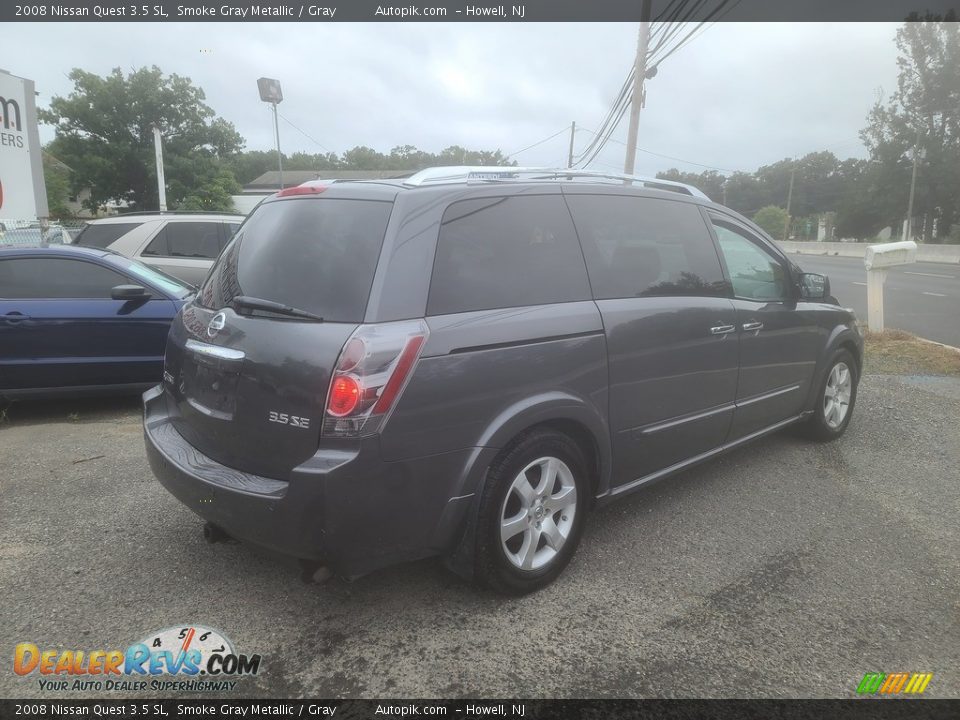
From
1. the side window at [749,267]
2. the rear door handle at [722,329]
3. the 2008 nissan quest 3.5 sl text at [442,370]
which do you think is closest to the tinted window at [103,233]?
the 2008 nissan quest 3.5 sl text at [442,370]

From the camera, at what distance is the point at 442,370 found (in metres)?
2.47

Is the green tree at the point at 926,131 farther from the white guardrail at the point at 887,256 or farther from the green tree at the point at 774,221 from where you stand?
the white guardrail at the point at 887,256

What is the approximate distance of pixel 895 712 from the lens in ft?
7.38

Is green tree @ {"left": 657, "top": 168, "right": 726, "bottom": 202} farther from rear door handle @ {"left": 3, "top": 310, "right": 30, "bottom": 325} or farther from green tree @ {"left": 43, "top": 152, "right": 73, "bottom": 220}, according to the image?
rear door handle @ {"left": 3, "top": 310, "right": 30, "bottom": 325}

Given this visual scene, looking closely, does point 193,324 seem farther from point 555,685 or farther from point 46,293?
point 46,293

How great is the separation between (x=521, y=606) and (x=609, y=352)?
1.22 m

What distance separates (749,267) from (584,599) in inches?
99.3

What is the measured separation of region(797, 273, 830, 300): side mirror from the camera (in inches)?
180

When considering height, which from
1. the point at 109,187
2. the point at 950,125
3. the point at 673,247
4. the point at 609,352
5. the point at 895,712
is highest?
the point at 950,125

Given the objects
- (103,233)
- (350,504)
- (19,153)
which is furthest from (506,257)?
(19,153)

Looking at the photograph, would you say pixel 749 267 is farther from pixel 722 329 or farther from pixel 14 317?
pixel 14 317

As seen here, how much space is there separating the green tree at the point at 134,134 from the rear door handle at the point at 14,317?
33062mm

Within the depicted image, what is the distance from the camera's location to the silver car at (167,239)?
27.6ft

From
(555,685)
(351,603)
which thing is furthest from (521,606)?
(351,603)
